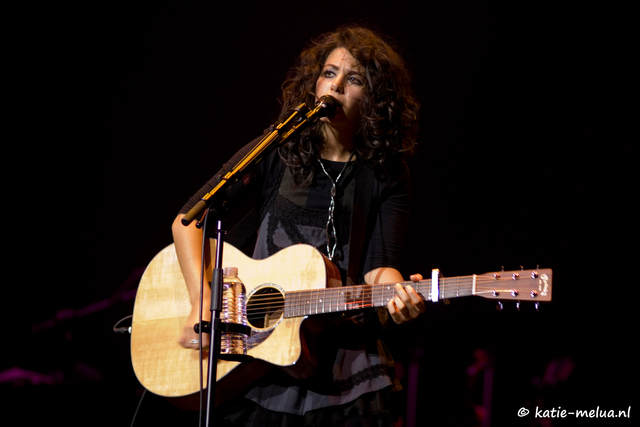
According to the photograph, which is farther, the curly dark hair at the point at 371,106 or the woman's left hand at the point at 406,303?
the curly dark hair at the point at 371,106

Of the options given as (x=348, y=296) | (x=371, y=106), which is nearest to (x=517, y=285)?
(x=348, y=296)

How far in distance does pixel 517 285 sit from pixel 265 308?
955 mm

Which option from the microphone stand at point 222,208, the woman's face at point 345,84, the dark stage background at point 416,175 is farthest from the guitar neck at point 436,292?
the dark stage background at point 416,175

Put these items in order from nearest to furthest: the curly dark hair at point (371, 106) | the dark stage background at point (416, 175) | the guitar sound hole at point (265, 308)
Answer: the guitar sound hole at point (265, 308) → the curly dark hair at point (371, 106) → the dark stage background at point (416, 175)

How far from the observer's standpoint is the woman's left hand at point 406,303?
77.9 inches

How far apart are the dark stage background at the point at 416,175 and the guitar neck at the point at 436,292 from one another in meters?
1.79

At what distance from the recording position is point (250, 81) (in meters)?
4.16

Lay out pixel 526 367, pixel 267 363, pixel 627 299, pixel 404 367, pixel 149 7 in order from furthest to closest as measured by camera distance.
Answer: pixel 149 7 < pixel 404 367 < pixel 526 367 < pixel 627 299 < pixel 267 363

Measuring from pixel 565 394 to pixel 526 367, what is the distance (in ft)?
0.89

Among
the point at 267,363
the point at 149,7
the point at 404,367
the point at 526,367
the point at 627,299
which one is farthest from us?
the point at 149,7

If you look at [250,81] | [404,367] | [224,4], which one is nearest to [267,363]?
[404,367]

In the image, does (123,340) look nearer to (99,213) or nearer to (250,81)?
(99,213)

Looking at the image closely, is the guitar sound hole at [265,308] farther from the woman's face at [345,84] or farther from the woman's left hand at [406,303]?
the woman's face at [345,84]

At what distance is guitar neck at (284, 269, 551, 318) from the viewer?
1816mm
